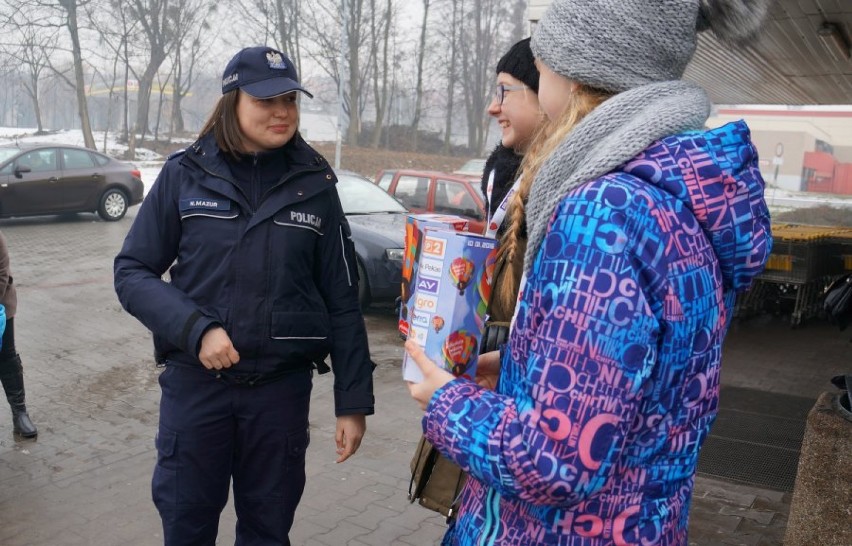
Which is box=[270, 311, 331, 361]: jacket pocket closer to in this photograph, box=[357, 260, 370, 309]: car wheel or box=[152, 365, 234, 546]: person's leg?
box=[152, 365, 234, 546]: person's leg

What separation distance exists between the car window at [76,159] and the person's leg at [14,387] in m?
12.5

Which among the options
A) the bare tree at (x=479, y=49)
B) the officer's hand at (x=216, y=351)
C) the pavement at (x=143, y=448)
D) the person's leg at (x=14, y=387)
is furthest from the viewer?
the bare tree at (x=479, y=49)

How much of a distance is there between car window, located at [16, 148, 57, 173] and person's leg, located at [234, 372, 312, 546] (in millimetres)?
15381

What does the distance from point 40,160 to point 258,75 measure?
15.5m

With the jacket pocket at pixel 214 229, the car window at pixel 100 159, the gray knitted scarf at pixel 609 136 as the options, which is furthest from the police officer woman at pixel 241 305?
the car window at pixel 100 159

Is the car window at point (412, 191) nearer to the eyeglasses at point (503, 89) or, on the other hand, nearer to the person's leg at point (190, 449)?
the eyeglasses at point (503, 89)

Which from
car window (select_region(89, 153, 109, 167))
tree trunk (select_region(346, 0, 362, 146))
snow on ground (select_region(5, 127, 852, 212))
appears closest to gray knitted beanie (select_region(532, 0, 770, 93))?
car window (select_region(89, 153, 109, 167))

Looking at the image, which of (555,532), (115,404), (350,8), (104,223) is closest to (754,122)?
(350,8)

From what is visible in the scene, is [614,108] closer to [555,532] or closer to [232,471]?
[555,532]

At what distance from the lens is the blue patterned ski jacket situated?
1261mm

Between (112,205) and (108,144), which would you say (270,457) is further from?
(108,144)

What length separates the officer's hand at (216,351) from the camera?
97.3 inches

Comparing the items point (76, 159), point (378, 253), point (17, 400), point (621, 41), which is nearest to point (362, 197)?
point (378, 253)

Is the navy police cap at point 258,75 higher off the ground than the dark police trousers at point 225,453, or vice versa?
the navy police cap at point 258,75
